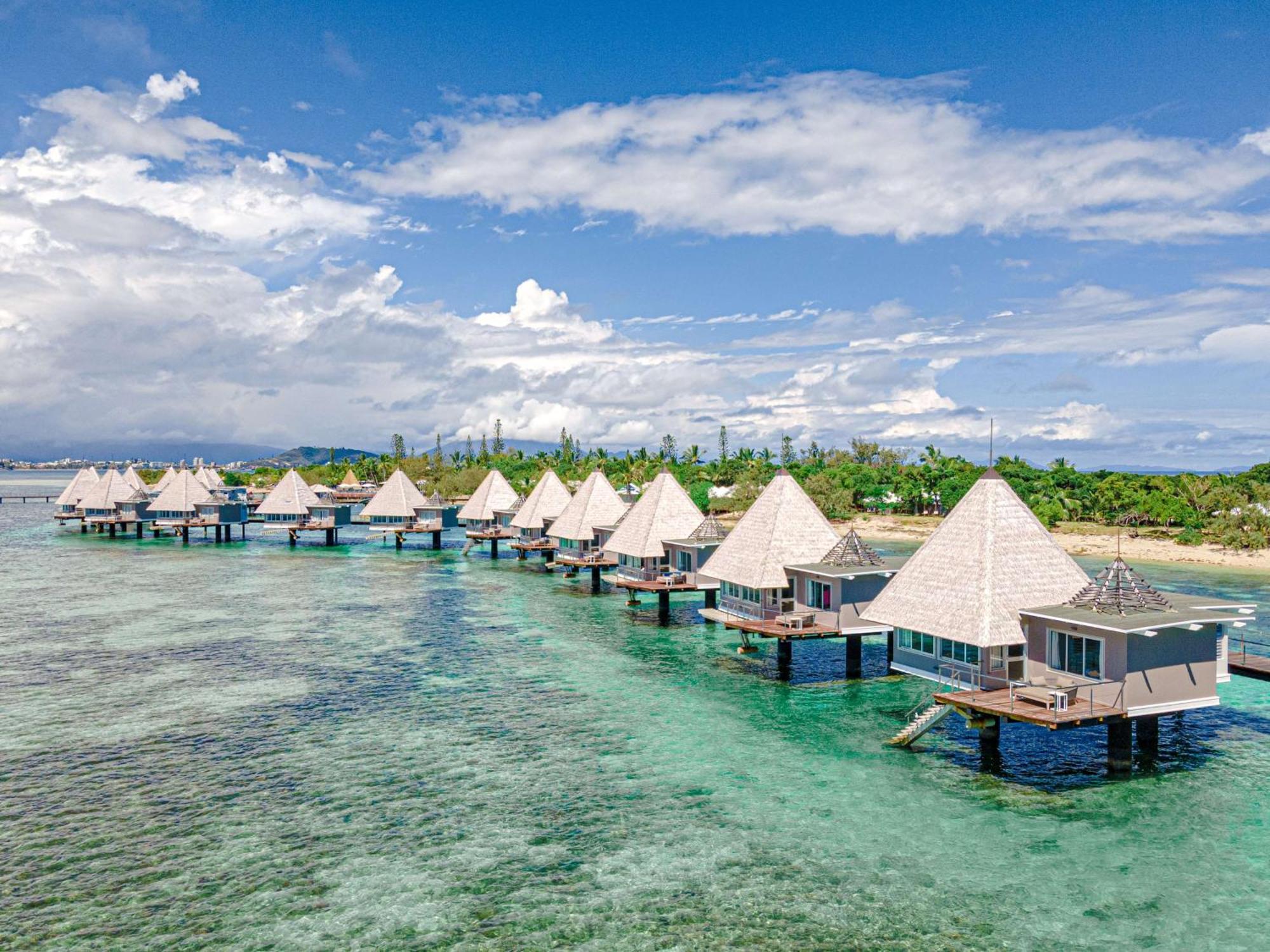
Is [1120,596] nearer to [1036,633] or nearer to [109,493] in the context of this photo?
[1036,633]

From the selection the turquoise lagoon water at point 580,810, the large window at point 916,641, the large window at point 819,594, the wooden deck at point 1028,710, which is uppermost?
the large window at point 819,594

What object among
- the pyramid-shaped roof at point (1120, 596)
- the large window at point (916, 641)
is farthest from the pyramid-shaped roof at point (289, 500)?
the pyramid-shaped roof at point (1120, 596)

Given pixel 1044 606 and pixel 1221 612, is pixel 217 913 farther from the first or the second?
pixel 1221 612

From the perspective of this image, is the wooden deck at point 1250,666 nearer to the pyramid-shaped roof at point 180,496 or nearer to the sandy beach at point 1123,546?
the sandy beach at point 1123,546

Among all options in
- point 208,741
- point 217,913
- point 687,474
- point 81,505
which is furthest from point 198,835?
point 687,474

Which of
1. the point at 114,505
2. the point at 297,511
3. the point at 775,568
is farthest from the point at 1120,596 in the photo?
the point at 114,505

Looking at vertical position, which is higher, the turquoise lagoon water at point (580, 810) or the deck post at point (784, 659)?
the deck post at point (784, 659)

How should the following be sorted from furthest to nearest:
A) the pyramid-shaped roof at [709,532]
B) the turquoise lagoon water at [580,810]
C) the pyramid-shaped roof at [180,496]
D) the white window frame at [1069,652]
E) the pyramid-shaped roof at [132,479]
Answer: the pyramid-shaped roof at [132,479] → the pyramid-shaped roof at [180,496] → the pyramid-shaped roof at [709,532] → the white window frame at [1069,652] → the turquoise lagoon water at [580,810]
